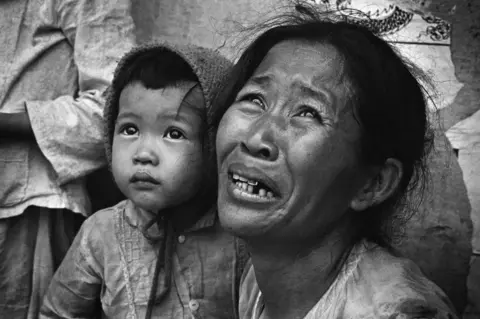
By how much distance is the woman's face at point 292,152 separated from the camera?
1983 mm

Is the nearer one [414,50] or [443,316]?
[443,316]

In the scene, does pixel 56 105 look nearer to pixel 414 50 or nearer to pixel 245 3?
pixel 245 3

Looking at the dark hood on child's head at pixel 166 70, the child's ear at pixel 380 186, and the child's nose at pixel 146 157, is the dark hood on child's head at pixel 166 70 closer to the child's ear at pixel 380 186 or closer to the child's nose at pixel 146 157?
the child's nose at pixel 146 157

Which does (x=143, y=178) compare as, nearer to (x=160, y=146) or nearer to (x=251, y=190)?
(x=160, y=146)

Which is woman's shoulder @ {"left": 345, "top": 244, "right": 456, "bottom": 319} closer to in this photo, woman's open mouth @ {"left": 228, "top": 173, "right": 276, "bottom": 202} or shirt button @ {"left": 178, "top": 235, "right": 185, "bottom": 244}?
woman's open mouth @ {"left": 228, "top": 173, "right": 276, "bottom": 202}

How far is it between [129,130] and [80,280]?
1.84 feet

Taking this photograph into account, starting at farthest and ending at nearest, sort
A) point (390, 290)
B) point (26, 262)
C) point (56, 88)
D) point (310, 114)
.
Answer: point (56, 88) → point (26, 262) → point (310, 114) → point (390, 290)

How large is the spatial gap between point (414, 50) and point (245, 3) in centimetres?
79

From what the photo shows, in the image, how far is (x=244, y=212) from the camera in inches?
78.6

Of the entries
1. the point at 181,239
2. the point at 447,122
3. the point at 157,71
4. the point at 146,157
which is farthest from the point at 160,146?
the point at 447,122

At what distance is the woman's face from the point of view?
1983 millimetres

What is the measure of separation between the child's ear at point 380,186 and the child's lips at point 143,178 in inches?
26.9

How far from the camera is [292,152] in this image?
1983 millimetres

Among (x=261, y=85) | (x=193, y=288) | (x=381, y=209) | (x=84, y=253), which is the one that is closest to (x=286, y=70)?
(x=261, y=85)
